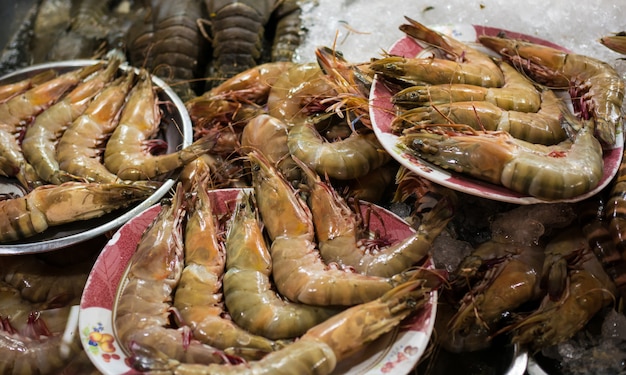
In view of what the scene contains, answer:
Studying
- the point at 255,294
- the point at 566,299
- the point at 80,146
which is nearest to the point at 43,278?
the point at 80,146

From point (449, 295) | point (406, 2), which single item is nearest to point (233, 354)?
point (449, 295)

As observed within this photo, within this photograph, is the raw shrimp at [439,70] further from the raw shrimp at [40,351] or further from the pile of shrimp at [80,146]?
the raw shrimp at [40,351]

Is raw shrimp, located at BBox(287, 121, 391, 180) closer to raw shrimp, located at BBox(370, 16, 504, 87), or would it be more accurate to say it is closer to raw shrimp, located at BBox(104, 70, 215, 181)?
raw shrimp, located at BBox(370, 16, 504, 87)

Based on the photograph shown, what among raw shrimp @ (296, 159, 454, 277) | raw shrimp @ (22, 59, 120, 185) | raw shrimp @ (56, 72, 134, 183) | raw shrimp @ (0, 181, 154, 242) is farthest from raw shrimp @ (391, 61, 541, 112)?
raw shrimp @ (22, 59, 120, 185)

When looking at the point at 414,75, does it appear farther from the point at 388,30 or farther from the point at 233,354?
the point at 233,354

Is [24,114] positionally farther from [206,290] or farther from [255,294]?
[255,294]
